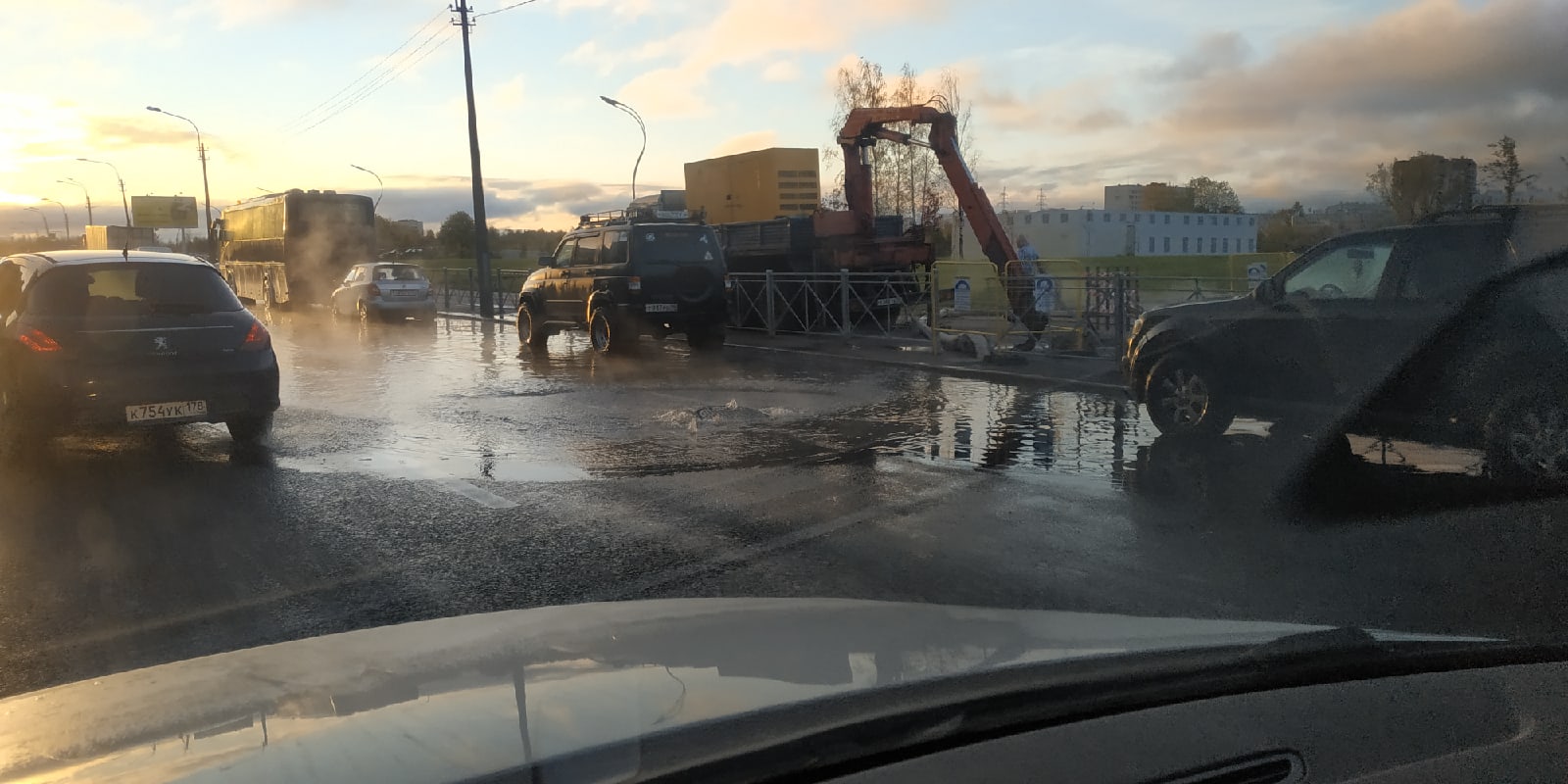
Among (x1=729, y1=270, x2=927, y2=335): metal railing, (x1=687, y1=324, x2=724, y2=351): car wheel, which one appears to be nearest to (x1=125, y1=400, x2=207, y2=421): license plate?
(x1=687, y1=324, x2=724, y2=351): car wheel

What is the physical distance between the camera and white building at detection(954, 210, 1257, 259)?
2451 cm

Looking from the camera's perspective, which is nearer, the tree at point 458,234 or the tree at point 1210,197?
the tree at point 1210,197

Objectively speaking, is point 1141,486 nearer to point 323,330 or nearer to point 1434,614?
point 1434,614

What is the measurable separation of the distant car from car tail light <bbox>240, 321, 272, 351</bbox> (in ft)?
60.2

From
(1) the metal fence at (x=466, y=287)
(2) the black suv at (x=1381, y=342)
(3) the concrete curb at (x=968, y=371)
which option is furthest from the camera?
(1) the metal fence at (x=466, y=287)

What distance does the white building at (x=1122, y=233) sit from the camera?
24513mm

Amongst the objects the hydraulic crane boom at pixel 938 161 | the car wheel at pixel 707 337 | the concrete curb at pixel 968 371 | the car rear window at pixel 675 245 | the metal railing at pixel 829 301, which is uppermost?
the hydraulic crane boom at pixel 938 161

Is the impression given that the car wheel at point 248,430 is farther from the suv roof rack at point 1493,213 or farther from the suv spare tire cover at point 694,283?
the suv roof rack at point 1493,213

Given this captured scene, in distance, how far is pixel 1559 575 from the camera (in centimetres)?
505

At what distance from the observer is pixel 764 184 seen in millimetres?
23906

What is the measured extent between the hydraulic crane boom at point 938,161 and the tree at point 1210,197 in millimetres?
6348

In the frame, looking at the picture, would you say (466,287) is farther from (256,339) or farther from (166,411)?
(166,411)

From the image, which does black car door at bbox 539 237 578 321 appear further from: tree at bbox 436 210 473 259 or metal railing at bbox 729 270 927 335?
tree at bbox 436 210 473 259

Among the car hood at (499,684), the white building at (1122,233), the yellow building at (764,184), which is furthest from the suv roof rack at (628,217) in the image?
the car hood at (499,684)
